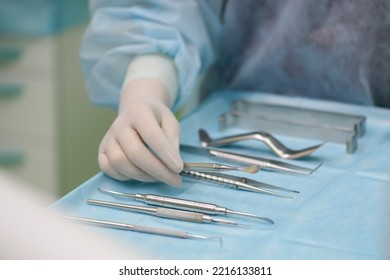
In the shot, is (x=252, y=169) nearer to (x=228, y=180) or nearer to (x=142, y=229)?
(x=228, y=180)

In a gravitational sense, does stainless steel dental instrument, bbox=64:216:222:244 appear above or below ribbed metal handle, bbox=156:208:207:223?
below

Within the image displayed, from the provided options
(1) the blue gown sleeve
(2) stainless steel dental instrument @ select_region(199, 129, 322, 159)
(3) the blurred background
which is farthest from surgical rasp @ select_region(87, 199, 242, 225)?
(3) the blurred background

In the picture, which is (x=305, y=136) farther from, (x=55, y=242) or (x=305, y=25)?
(x=55, y=242)

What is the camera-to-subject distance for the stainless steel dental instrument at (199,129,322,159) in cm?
113

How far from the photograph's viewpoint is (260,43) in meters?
1.39

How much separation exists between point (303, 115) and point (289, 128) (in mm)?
56

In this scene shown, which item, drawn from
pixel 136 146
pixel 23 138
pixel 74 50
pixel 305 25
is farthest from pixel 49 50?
pixel 136 146

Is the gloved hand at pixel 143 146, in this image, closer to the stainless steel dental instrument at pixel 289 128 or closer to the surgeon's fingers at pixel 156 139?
the surgeon's fingers at pixel 156 139

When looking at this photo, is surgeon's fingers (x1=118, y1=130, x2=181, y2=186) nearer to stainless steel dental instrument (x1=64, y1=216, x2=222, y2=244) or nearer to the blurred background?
stainless steel dental instrument (x1=64, y1=216, x2=222, y2=244)

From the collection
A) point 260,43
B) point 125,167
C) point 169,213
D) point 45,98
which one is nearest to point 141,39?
point 260,43

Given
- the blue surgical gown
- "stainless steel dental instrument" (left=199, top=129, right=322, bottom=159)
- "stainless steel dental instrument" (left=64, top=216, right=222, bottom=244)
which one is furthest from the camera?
the blue surgical gown

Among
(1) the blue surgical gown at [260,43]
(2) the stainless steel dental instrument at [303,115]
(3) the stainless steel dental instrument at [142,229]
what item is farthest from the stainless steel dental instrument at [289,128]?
(3) the stainless steel dental instrument at [142,229]

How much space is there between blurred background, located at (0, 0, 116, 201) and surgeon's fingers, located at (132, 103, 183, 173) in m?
1.06
